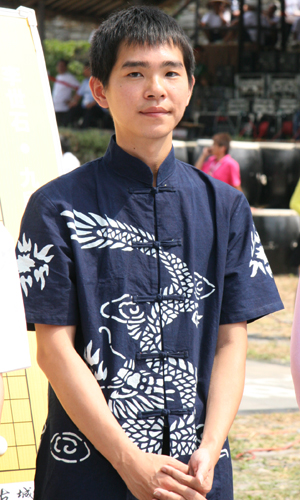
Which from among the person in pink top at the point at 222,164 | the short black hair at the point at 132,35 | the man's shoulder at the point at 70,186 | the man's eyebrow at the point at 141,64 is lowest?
the person in pink top at the point at 222,164

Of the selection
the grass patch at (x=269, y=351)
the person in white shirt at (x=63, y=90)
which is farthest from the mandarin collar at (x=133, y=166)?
the person in white shirt at (x=63, y=90)

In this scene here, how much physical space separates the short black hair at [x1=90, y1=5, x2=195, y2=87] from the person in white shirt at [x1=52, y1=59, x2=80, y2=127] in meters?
11.9

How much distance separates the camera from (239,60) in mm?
14266

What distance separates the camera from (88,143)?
11.5m

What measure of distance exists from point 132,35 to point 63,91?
12.1 meters

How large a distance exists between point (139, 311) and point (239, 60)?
13475 millimetres

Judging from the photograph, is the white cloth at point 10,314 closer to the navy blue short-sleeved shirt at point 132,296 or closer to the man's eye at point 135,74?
the navy blue short-sleeved shirt at point 132,296

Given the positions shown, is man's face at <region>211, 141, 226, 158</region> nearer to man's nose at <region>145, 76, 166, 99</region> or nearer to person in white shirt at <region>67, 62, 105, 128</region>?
person in white shirt at <region>67, 62, 105, 128</region>

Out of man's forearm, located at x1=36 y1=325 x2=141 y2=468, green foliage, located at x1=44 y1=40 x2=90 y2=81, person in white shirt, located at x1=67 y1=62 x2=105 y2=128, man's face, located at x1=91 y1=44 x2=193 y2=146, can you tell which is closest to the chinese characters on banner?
man's forearm, located at x1=36 y1=325 x2=141 y2=468

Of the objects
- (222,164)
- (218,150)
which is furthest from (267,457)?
(218,150)

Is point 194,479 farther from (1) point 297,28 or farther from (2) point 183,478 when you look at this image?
(1) point 297,28

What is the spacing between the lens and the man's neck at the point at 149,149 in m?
1.61

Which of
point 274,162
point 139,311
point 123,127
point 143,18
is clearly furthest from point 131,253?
point 274,162

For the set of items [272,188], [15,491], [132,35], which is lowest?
[272,188]
